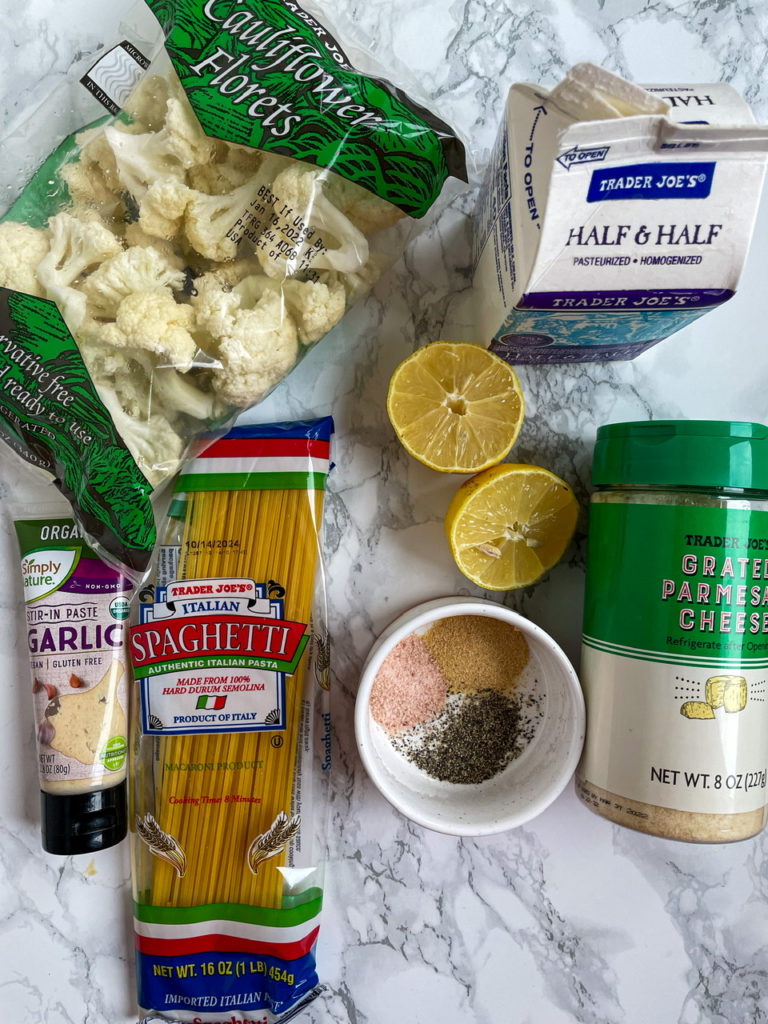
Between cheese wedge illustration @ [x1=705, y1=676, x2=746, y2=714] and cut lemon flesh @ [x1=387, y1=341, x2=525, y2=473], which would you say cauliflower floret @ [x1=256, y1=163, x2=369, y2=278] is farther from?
cheese wedge illustration @ [x1=705, y1=676, x2=746, y2=714]

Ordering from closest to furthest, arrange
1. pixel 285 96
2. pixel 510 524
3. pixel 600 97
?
pixel 600 97 < pixel 285 96 < pixel 510 524

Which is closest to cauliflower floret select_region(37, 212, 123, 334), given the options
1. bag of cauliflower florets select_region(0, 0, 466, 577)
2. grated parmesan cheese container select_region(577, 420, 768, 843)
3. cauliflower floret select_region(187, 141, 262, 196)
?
bag of cauliflower florets select_region(0, 0, 466, 577)

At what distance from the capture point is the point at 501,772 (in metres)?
0.86

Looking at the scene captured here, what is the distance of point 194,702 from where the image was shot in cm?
83

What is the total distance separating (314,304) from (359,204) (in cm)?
11

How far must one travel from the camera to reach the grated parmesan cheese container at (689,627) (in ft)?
2.34

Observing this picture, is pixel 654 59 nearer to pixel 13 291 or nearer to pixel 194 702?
pixel 13 291

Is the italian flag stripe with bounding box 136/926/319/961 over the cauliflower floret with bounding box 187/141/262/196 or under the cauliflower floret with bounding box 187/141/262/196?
under

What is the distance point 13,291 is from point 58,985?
0.84 metres

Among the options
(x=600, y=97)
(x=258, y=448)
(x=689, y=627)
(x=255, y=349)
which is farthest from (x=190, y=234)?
(x=689, y=627)

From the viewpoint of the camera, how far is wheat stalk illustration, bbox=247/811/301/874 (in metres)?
0.84

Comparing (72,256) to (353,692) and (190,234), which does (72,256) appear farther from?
(353,692)

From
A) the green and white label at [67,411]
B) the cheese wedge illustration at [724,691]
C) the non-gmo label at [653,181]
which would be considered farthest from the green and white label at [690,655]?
the green and white label at [67,411]

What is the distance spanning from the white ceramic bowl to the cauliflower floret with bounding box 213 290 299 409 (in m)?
0.30
